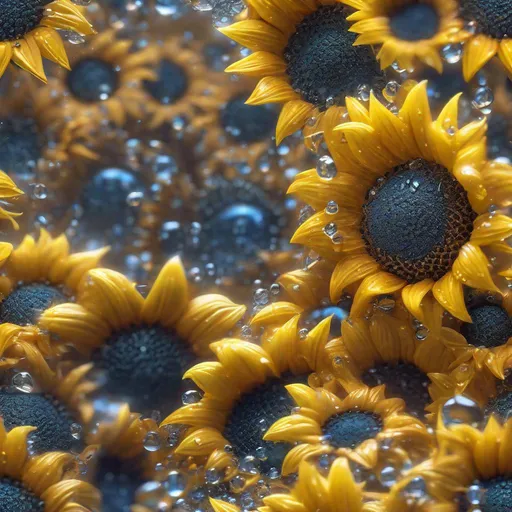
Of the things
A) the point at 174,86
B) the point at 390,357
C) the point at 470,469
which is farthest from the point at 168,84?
the point at 470,469

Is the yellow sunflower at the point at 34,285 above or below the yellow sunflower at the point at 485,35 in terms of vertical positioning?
below

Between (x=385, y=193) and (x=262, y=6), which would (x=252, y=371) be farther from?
(x=262, y=6)

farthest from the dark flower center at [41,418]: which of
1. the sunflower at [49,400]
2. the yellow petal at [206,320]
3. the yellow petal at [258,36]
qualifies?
the yellow petal at [258,36]

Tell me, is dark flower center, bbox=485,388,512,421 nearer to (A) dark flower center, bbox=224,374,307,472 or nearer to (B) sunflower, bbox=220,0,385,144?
(A) dark flower center, bbox=224,374,307,472

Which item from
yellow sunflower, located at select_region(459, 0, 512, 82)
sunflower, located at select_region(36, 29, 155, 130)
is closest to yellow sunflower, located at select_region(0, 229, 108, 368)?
sunflower, located at select_region(36, 29, 155, 130)

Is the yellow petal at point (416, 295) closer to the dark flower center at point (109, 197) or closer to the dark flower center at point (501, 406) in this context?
the dark flower center at point (501, 406)

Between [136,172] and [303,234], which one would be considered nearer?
[303,234]

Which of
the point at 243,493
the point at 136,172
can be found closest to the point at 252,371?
the point at 243,493
